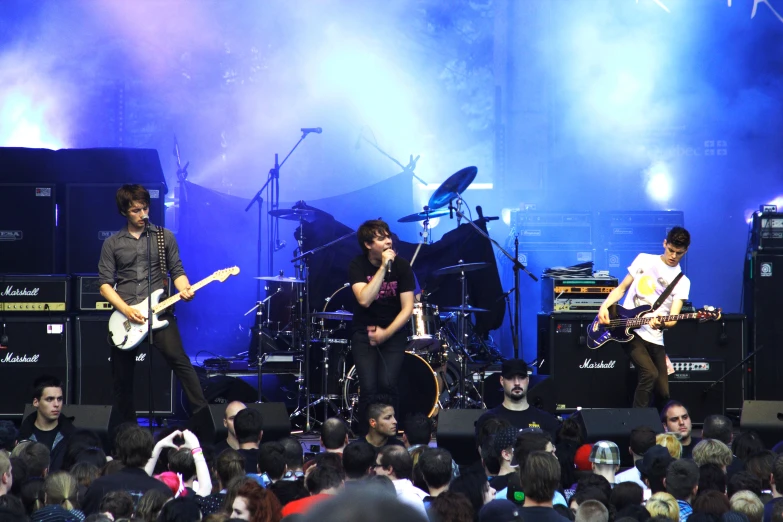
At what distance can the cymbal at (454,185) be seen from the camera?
1070 centimetres

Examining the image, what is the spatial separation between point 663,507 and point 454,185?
258 inches

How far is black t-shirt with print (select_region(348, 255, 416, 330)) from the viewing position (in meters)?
7.67

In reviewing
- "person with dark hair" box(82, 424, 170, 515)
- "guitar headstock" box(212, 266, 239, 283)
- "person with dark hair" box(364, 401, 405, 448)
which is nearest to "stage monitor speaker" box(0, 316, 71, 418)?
"guitar headstock" box(212, 266, 239, 283)

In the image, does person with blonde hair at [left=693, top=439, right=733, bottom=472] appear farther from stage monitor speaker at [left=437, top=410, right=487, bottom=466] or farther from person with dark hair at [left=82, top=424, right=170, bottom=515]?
person with dark hair at [left=82, top=424, right=170, bottom=515]

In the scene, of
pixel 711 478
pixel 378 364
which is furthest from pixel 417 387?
pixel 711 478

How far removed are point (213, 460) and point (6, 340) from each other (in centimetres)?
462

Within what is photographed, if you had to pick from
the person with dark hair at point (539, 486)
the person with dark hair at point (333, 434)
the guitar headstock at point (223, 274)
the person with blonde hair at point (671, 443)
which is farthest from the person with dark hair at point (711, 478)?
the guitar headstock at point (223, 274)

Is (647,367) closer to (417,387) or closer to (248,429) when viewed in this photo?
(417,387)

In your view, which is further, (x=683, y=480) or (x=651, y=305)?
(x=651, y=305)

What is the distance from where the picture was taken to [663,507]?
4.46 meters

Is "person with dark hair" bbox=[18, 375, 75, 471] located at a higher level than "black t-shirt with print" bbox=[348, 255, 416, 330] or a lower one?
lower

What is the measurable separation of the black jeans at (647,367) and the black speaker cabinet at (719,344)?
157 cm

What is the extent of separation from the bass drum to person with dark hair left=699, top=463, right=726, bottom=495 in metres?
4.20

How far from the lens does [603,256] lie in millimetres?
12609
